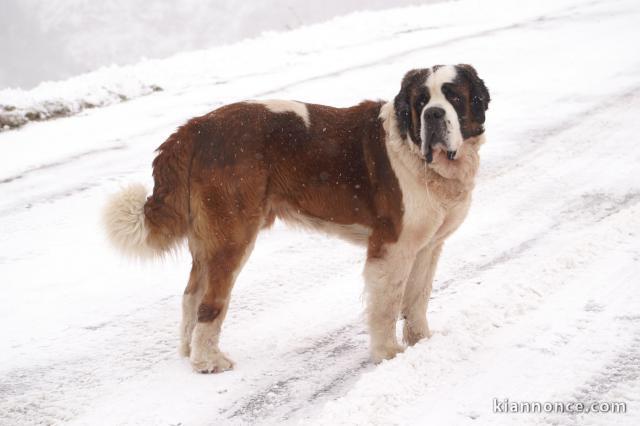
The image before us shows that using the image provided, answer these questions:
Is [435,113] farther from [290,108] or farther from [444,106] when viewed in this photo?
[290,108]

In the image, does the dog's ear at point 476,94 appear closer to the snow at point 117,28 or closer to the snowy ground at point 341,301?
the snowy ground at point 341,301

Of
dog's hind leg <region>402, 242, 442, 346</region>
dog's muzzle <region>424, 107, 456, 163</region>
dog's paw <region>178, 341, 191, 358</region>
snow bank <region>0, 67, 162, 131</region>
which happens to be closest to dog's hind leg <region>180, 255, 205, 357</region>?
dog's paw <region>178, 341, 191, 358</region>

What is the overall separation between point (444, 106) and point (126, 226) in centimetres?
209

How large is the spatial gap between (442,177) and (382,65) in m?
8.21

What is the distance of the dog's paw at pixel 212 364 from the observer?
4.25 m

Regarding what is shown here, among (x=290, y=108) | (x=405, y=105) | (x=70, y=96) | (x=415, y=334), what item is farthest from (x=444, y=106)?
(x=70, y=96)

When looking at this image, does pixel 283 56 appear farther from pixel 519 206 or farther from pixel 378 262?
pixel 378 262

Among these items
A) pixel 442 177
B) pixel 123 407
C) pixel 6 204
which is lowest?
pixel 123 407

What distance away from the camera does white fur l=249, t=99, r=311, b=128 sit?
14.5 feet

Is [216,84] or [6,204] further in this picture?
[216,84]

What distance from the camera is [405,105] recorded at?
4133 mm

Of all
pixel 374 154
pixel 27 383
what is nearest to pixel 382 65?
pixel 374 154

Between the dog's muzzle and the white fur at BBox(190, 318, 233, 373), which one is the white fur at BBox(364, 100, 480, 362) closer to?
the dog's muzzle

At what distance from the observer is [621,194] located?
20.6ft
